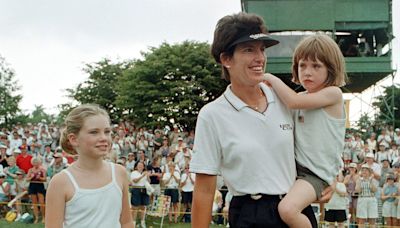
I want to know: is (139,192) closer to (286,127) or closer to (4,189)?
(4,189)

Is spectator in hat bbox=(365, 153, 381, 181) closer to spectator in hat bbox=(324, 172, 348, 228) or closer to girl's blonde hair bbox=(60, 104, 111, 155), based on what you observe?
spectator in hat bbox=(324, 172, 348, 228)

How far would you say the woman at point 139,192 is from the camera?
14.5 metres

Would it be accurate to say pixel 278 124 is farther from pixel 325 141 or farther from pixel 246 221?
pixel 246 221

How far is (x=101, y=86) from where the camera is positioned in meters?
47.4

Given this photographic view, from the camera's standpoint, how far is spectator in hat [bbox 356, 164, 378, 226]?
13.3 metres

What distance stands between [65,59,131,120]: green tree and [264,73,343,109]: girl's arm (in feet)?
140

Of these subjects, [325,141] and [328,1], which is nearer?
[325,141]

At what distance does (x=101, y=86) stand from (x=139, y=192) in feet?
110

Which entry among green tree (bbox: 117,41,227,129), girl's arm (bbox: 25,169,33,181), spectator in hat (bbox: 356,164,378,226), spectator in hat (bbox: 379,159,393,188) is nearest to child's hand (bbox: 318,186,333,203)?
spectator in hat (bbox: 356,164,378,226)

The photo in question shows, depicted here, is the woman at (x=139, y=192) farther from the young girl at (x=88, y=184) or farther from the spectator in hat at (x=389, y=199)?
the young girl at (x=88, y=184)

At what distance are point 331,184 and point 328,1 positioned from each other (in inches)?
1151

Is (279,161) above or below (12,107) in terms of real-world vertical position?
below

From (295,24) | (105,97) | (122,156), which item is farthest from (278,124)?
(105,97)

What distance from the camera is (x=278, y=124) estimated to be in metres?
2.87
